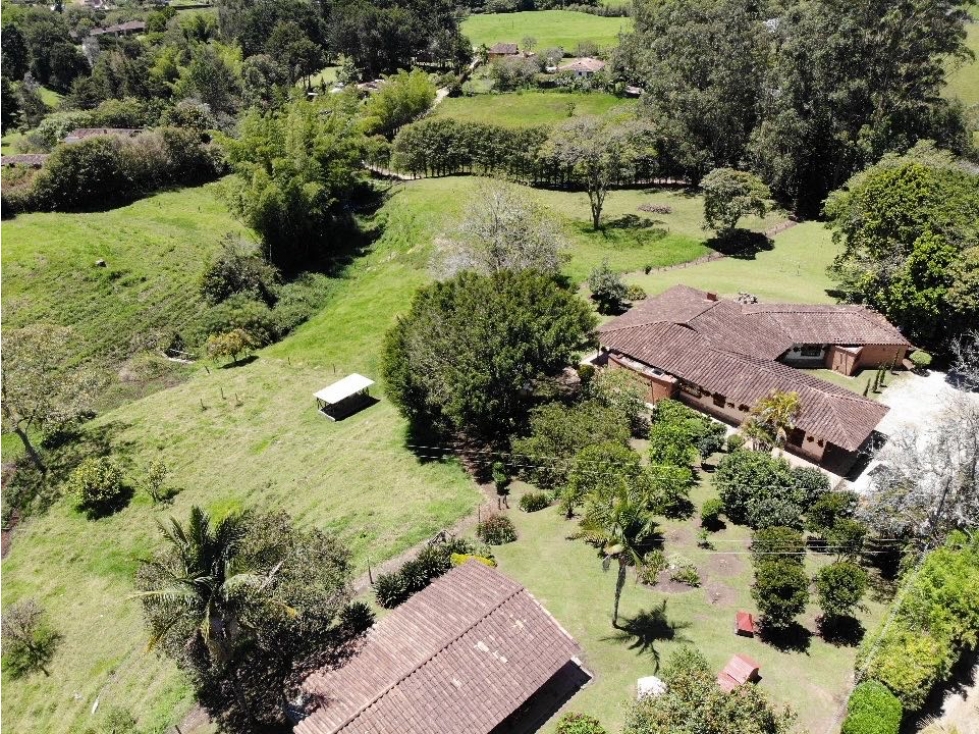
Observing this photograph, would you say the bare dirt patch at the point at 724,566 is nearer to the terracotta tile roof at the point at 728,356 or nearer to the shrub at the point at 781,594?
the shrub at the point at 781,594

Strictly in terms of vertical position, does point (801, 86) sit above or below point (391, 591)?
above

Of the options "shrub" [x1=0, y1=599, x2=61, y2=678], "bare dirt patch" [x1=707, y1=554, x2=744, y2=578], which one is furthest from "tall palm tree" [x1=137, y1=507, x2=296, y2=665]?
"bare dirt patch" [x1=707, y1=554, x2=744, y2=578]

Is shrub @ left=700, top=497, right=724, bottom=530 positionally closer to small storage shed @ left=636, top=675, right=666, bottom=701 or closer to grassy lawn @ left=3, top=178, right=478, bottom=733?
small storage shed @ left=636, top=675, right=666, bottom=701

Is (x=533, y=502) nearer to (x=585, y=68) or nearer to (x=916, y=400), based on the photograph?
(x=916, y=400)

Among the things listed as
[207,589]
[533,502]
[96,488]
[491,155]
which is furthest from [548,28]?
[207,589]

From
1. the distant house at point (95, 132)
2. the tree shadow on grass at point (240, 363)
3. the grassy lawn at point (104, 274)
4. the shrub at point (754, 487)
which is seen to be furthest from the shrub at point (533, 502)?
the distant house at point (95, 132)

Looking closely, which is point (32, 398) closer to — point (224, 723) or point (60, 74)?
point (224, 723)
